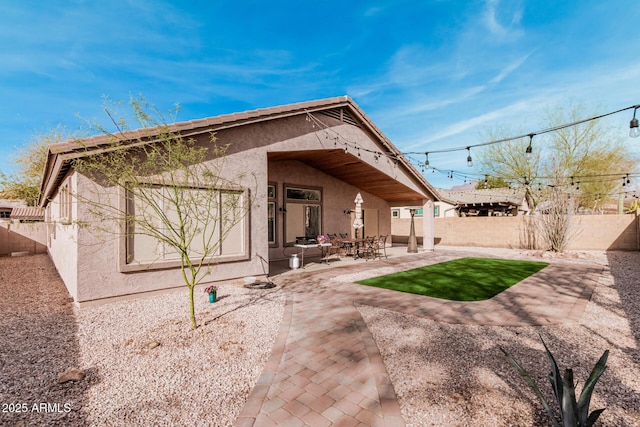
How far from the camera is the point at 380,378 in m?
3.38

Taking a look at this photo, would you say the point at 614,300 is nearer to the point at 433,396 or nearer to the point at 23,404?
the point at 433,396

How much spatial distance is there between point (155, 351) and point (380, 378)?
3115 millimetres

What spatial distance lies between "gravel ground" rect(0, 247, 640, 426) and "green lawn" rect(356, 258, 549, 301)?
2088 mm

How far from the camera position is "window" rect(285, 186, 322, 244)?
13.2 metres

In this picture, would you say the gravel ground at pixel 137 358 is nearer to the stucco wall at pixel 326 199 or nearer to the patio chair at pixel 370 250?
the stucco wall at pixel 326 199

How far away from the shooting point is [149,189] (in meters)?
6.30

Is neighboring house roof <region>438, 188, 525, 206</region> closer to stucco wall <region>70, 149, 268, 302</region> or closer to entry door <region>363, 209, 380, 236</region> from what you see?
entry door <region>363, 209, 380, 236</region>

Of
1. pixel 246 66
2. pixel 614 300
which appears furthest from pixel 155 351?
pixel 246 66

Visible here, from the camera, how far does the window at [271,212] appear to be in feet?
40.8

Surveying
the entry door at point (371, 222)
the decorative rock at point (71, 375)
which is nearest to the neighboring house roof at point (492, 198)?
the entry door at point (371, 222)

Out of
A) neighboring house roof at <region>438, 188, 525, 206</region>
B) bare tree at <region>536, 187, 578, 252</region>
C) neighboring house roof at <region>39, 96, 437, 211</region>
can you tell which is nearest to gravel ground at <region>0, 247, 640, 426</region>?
neighboring house roof at <region>39, 96, 437, 211</region>

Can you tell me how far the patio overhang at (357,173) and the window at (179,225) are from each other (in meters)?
3.15

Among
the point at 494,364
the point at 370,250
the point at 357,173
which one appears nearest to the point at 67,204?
the point at 494,364

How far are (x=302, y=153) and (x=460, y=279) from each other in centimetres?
659
